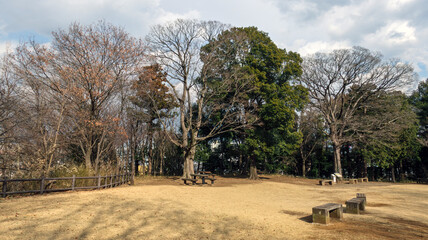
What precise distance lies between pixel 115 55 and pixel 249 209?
558 inches

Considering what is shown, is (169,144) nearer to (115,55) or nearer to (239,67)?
(239,67)

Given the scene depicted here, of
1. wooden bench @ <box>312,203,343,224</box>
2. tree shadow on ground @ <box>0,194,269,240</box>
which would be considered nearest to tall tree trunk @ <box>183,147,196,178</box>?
tree shadow on ground @ <box>0,194,269,240</box>

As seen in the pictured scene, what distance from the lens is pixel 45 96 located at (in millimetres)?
15836

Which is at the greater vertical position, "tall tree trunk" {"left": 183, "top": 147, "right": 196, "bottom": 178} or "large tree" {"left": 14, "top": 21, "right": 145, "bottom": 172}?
"large tree" {"left": 14, "top": 21, "right": 145, "bottom": 172}

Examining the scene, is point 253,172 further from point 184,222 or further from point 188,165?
point 184,222

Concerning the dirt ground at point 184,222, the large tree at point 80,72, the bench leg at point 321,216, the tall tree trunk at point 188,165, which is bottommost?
the dirt ground at point 184,222

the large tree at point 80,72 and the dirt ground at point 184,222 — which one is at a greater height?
the large tree at point 80,72

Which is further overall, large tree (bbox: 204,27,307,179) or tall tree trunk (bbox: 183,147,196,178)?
large tree (bbox: 204,27,307,179)

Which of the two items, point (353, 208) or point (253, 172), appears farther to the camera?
point (253, 172)

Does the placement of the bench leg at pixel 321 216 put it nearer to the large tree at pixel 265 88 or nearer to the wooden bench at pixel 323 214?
the wooden bench at pixel 323 214

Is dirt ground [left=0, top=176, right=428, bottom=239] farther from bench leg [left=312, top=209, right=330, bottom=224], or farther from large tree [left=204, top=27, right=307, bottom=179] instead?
large tree [left=204, top=27, right=307, bottom=179]

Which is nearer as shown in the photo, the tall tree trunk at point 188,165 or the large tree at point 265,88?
the tall tree trunk at point 188,165

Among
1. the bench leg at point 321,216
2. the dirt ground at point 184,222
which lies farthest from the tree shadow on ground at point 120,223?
the bench leg at point 321,216

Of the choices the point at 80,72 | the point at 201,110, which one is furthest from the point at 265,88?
the point at 80,72
